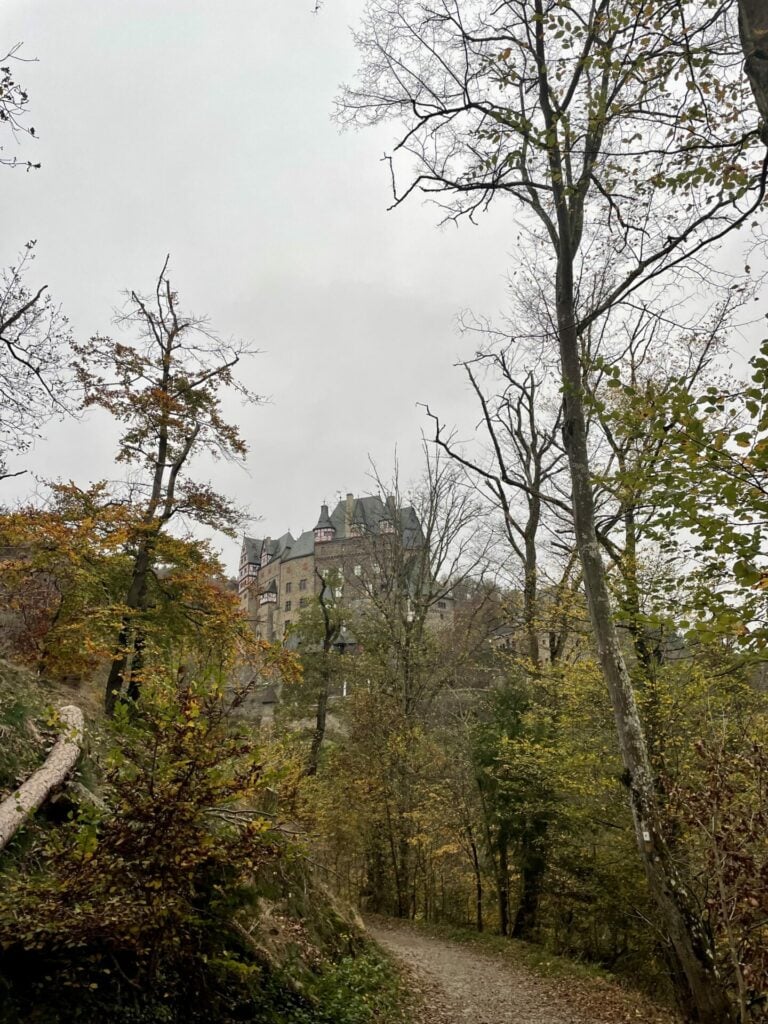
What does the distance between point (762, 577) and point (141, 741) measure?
11.5 feet

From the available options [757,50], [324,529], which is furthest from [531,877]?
[324,529]

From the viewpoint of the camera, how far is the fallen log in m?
3.90

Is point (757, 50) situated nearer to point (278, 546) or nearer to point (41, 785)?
point (41, 785)

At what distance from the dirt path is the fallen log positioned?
4487mm

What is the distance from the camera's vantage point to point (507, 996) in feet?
26.6

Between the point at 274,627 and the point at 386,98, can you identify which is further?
the point at 274,627

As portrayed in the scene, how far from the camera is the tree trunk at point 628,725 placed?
4.96 m

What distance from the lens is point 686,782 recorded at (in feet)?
25.4

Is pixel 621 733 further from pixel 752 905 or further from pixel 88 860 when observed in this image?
pixel 88 860

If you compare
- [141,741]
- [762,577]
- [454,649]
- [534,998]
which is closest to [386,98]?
[762,577]

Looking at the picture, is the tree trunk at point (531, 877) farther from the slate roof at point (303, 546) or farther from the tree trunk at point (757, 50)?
the slate roof at point (303, 546)

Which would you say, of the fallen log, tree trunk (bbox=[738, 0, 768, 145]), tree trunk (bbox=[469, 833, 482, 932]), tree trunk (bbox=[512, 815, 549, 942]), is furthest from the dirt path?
tree trunk (bbox=[738, 0, 768, 145])

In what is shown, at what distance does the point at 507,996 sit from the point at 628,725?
185 inches

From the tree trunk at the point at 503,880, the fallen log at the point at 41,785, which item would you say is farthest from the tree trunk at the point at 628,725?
the tree trunk at the point at 503,880
